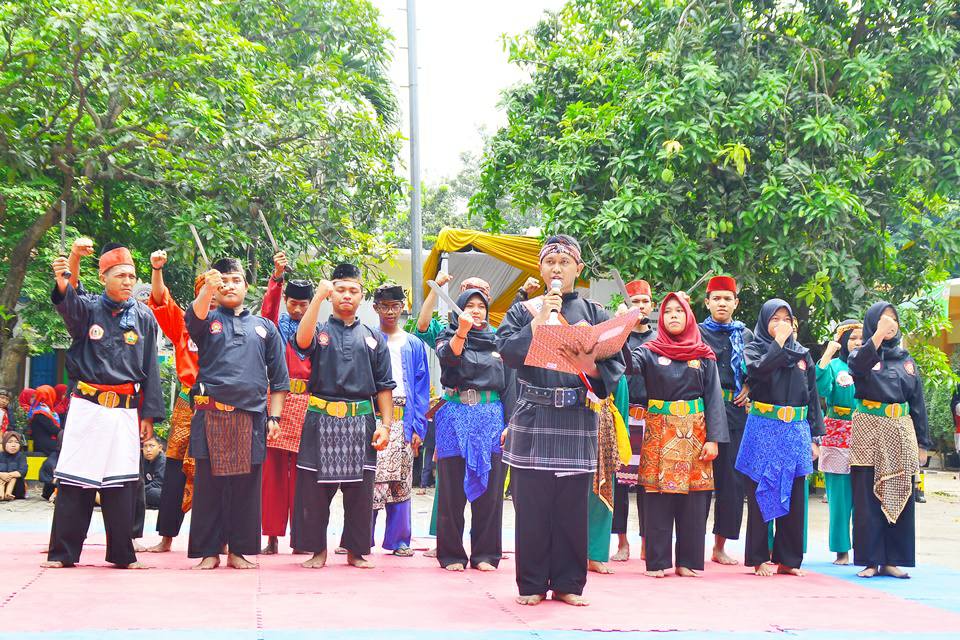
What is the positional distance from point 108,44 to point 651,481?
21.3 feet

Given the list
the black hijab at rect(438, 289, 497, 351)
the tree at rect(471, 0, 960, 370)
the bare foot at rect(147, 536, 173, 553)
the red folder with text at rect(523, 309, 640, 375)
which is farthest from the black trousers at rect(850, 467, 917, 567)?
the bare foot at rect(147, 536, 173, 553)

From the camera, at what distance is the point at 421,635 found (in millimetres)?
4402

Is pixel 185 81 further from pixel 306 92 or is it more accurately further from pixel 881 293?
pixel 881 293

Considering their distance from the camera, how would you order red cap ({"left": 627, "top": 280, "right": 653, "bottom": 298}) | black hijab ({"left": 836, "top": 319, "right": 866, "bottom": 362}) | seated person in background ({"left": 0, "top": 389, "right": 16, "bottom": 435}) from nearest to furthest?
red cap ({"left": 627, "top": 280, "right": 653, "bottom": 298}) < black hijab ({"left": 836, "top": 319, "right": 866, "bottom": 362}) < seated person in background ({"left": 0, "top": 389, "right": 16, "bottom": 435})

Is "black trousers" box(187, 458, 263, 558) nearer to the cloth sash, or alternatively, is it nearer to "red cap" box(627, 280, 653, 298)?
the cloth sash

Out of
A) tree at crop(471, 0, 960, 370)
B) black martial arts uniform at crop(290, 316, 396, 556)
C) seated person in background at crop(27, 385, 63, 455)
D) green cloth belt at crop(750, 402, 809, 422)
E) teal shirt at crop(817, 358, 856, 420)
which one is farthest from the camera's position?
seated person in background at crop(27, 385, 63, 455)

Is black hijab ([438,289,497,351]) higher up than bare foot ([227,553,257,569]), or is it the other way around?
black hijab ([438,289,497,351])

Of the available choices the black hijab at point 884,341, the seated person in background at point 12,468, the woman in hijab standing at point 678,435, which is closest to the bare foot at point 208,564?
the woman in hijab standing at point 678,435

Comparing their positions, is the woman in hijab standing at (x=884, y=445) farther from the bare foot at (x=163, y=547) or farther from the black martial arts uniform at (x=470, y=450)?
the bare foot at (x=163, y=547)

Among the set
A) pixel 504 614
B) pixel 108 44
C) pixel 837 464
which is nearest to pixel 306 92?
pixel 108 44

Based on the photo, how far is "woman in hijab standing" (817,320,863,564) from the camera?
7527 millimetres

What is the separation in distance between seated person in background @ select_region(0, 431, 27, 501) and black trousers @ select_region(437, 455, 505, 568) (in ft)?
23.0

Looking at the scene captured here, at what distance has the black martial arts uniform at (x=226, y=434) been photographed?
610 cm

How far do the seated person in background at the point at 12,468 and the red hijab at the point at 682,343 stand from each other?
808 centimetres
